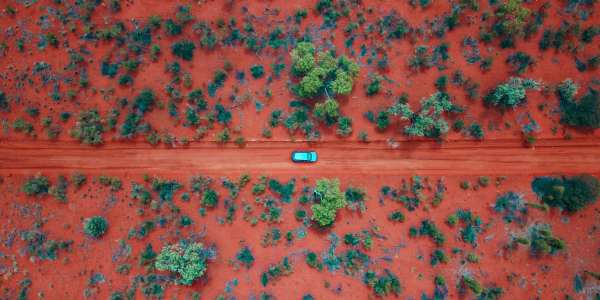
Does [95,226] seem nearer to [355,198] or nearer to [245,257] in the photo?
[245,257]

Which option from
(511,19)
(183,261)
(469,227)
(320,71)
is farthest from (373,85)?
(183,261)

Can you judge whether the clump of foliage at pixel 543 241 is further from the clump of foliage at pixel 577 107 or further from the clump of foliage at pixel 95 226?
the clump of foliage at pixel 95 226

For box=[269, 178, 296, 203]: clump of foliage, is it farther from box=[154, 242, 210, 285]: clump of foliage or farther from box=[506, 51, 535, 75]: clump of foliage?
box=[506, 51, 535, 75]: clump of foliage

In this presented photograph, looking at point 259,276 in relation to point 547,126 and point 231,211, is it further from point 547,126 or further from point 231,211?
point 547,126

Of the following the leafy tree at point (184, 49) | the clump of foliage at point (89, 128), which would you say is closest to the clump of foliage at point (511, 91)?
the leafy tree at point (184, 49)

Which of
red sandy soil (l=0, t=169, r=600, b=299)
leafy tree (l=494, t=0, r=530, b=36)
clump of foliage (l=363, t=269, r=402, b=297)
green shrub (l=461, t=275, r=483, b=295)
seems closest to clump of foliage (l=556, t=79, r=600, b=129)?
leafy tree (l=494, t=0, r=530, b=36)

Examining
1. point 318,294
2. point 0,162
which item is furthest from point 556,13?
point 0,162

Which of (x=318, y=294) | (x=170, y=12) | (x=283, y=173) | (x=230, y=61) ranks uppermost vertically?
(x=170, y=12)
